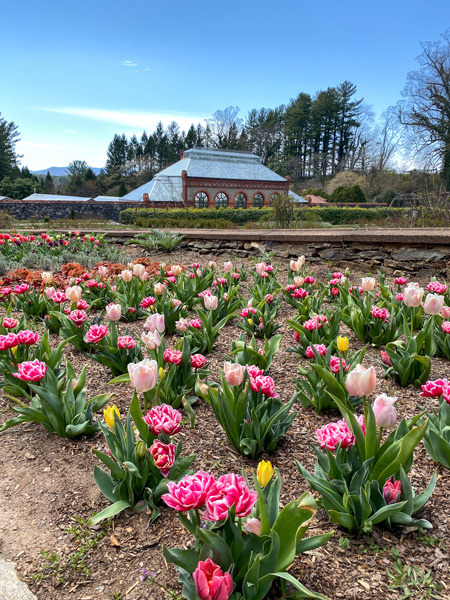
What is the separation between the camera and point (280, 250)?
21.4ft

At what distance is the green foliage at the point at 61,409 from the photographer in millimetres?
2033

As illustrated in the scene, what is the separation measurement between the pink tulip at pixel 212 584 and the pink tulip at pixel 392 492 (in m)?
0.68

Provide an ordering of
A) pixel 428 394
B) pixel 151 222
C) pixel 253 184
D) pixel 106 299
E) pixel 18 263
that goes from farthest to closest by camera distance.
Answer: pixel 253 184 < pixel 151 222 < pixel 18 263 < pixel 106 299 < pixel 428 394

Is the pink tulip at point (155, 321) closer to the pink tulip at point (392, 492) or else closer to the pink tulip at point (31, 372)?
the pink tulip at point (31, 372)

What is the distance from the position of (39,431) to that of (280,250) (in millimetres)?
4840

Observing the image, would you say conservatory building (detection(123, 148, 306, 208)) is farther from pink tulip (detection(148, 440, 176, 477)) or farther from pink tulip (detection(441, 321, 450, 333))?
pink tulip (detection(148, 440, 176, 477))

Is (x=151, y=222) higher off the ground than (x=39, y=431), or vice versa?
(x=151, y=222)

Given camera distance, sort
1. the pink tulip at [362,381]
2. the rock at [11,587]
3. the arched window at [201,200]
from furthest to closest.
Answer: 1. the arched window at [201,200]
2. the pink tulip at [362,381]
3. the rock at [11,587]

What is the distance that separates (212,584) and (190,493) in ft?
0.70

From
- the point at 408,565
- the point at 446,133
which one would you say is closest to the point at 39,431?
the point at 408,565

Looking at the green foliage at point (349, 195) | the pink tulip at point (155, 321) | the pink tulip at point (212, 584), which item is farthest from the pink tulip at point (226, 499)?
the green foliage at point (349, 195)

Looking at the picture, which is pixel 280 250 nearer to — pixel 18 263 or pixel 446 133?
pixel 18 263

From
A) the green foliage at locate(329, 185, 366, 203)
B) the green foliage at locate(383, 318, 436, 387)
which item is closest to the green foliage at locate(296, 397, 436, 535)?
the green foliage at locate(383, 318, 436, 387)

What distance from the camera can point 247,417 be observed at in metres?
1.98
